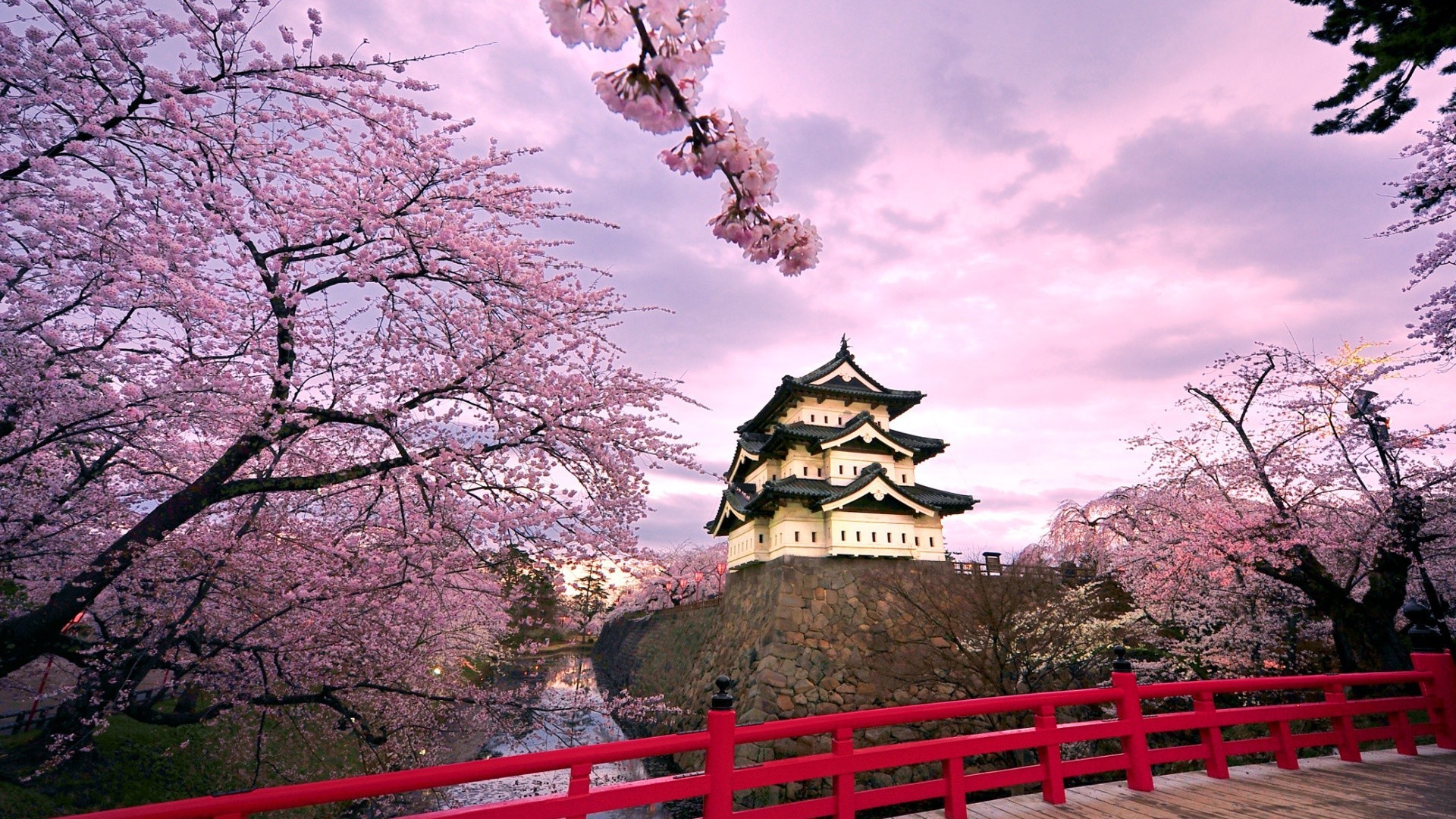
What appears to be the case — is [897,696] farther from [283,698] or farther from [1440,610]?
[283,698]

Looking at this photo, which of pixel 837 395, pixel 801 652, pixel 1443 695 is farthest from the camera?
pixel 837 395

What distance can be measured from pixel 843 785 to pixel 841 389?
19.2m

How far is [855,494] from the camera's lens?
63.0 ft

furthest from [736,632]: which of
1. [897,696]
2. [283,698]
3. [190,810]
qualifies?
[190,810]

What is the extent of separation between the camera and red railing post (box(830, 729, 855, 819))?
3.93 metres

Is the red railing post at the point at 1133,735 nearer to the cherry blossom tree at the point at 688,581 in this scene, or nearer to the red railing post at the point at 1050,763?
the red railing post at the point at 1050,763

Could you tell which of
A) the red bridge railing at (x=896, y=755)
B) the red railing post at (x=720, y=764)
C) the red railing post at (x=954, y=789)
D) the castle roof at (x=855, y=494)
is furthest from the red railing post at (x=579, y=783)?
the castle roof at (x=855, y=494)

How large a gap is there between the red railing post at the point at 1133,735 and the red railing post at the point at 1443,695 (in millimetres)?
4563

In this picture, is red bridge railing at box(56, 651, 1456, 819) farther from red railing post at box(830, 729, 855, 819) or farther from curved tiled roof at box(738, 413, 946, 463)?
curved tiled roof at box(738, 413, 946, 463)

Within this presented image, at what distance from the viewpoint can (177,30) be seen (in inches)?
199

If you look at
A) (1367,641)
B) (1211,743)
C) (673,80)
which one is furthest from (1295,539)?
(673,80)

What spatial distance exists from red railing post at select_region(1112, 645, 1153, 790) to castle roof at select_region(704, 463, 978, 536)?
1373 centimetres

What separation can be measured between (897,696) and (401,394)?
48.9 ft

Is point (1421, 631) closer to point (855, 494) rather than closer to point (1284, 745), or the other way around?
point (1284, 745)
